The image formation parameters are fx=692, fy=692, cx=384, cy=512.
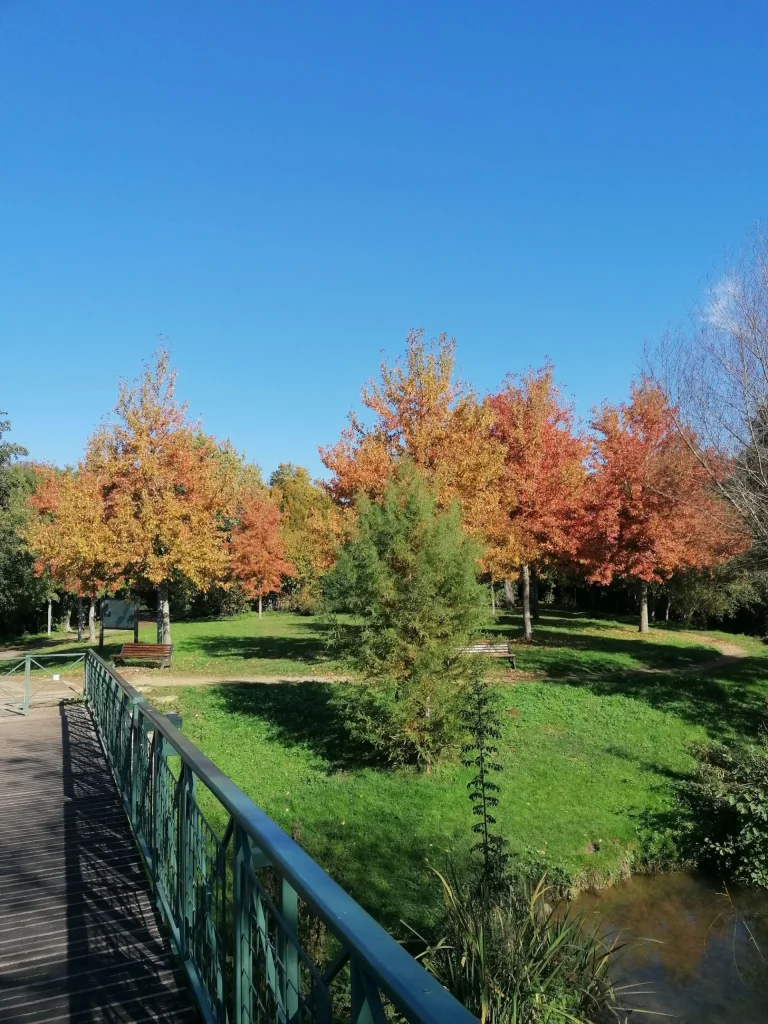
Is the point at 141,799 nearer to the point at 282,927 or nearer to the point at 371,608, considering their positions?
the point at 282,927

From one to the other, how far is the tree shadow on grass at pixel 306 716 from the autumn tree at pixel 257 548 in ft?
65.0

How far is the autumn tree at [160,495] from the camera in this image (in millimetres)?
17391

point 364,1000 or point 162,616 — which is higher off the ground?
point 364,1000

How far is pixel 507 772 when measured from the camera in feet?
34.4

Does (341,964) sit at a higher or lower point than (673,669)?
higher

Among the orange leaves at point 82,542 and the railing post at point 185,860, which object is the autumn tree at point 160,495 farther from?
the railing post at point 185,860

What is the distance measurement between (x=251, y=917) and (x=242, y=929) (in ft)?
0.41

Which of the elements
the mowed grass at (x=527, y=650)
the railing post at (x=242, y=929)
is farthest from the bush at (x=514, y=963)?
the mowed grass at (x=527, y=650)

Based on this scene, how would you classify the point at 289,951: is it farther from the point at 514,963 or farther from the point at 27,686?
the point at 27,686

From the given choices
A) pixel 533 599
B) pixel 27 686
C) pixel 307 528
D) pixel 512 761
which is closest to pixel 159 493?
pixel 307 528

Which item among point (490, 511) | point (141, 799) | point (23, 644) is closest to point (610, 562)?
point (490, 511)

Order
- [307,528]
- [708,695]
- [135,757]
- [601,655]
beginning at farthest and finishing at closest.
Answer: [601,655], [307,528], [708,695], [135,757]

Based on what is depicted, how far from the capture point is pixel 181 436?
62.0 feet

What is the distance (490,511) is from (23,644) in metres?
24.9
